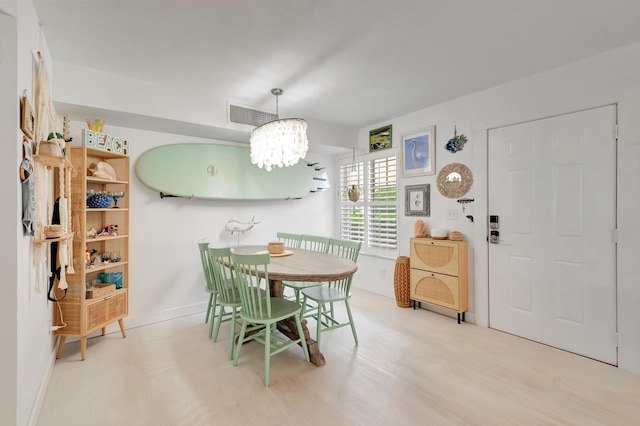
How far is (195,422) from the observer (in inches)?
68.7

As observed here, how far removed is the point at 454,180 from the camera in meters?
3.47

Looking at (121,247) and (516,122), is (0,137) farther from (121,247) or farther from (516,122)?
(516,122)

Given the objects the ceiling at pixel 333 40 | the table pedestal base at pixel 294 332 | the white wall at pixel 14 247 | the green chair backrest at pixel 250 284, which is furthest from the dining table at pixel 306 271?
the ceiling at pixel 333 40

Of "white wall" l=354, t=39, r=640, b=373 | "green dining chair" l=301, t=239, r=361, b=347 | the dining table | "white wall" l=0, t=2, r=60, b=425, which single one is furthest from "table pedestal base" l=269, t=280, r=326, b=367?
"white wall" l=354, t=39, r=640, b=373

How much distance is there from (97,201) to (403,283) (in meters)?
3.47

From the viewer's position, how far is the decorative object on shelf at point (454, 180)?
11.0 ft

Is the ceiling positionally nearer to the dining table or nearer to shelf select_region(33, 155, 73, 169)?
shelf select_region(33, 155, 73, 169)

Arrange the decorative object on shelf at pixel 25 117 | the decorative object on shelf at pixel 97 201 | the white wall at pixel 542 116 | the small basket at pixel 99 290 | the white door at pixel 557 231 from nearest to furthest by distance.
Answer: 1. the decorative object on shelf at pixel 25 117
2. the white wall at pixel 542 116
3. the white door at pixel 557 231
4. the small basket at pixel 99 290
5. the decorative object on shelf at pixel 97 201

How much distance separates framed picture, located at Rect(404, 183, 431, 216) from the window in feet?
0.72

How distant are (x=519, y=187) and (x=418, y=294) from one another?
64.5 inches

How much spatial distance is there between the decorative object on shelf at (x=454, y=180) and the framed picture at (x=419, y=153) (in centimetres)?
16

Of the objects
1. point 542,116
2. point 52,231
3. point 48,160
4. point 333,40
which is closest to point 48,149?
point 48,160

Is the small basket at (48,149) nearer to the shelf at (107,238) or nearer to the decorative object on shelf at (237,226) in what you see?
the shelf at (107,238)

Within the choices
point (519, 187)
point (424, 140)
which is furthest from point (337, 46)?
point (519, 187)
